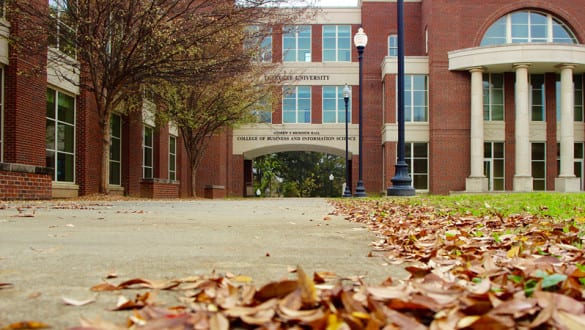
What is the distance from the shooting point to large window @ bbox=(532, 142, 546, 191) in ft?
110

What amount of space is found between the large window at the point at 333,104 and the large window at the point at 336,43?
2.27 m

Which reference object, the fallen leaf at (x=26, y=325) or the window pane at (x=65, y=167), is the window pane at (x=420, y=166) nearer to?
the window pane at (x=65, y=167)

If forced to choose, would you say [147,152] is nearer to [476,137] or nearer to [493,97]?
[476,137]

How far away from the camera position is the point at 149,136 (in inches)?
1148

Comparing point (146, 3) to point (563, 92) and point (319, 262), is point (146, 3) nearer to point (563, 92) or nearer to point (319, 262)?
point (319, 262)

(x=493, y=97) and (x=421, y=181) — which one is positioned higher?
(x=493, y=97)

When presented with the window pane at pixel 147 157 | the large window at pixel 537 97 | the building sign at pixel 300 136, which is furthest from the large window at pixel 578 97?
the window pane at pixel 147 157

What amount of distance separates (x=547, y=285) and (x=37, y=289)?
7.12 ft

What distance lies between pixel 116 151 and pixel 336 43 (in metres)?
20.0

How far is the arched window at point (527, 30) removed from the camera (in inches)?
1346

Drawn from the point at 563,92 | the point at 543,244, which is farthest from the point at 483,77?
the point at 543,244

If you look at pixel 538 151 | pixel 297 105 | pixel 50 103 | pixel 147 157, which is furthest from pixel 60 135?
pixel 538 151

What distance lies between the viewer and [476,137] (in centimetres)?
3231

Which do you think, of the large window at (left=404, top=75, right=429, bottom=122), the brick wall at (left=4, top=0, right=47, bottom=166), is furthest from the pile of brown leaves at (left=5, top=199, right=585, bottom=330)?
the large window at (left=404, top=75, right=429, bottom=122)
